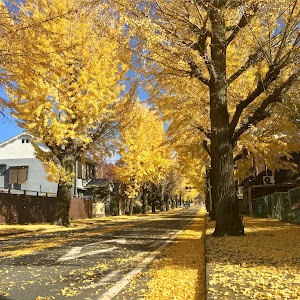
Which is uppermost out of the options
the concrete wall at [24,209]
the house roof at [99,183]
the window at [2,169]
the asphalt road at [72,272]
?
the window at [2,169]

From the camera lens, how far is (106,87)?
16.3 m

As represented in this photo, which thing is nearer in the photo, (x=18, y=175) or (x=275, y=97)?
(x=275, y=97)

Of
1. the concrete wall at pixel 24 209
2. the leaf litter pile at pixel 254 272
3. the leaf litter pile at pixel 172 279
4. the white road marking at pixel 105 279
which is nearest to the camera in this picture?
the leaf litter pile at pixel 254 272

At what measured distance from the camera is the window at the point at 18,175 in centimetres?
3325

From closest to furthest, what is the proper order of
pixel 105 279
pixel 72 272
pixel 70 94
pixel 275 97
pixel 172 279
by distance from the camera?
pixel 172 279
pixel 105 279
pixel 72 272
pixel 275 97
pixel 70 94

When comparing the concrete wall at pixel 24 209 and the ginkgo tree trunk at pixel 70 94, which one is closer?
the ginkgo tree trunk at pixel 70 94

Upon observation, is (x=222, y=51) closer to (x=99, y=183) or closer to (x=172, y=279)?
(x=172, y=279)

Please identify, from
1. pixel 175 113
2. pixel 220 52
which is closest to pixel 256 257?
pixel 220 52

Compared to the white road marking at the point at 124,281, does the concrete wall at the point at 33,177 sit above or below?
above

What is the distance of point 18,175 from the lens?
33.3 metres

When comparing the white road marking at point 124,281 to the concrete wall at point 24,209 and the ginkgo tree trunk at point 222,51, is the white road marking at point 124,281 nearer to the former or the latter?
the ginkgo tree trunk at point 222,51

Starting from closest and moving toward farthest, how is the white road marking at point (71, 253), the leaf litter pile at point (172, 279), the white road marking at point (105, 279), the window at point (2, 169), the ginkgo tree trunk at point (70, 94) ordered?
the leaf litter pile at point (172, 279) < the white road marking at point (105, 279) < the white road marking at point (71, 253) < the ginkgo tree trunk at point (70, 94) < the window at point (2, 169)

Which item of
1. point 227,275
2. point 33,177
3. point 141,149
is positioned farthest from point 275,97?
point 33,177

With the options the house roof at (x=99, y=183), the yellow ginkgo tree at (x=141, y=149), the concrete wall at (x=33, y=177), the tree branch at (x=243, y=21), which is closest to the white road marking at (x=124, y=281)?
the tree branch at (x=243, y=21)
